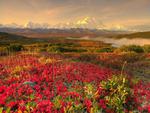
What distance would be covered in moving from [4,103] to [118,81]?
16.8ft

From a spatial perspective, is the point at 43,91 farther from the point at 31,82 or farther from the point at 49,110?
the point at 49,110

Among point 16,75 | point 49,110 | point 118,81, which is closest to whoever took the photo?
point 49,110

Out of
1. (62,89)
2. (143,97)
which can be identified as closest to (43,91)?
(62,89)

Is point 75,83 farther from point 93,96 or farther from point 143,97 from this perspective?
point 143,97

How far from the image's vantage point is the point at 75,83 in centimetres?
1405

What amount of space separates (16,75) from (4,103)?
15.4ft

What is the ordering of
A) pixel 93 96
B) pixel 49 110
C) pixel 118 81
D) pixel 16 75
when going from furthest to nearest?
pixel 16 75
pixel 118 81
pixel 93 96
pixel 49 110

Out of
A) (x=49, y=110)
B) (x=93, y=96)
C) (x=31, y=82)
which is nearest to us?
(x=49, y=110)

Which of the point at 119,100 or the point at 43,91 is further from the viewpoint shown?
the point at 43,91

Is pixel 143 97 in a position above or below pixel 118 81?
below

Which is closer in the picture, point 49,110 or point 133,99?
point 49,110

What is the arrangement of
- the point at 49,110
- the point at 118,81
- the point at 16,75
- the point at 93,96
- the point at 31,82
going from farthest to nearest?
the point at 16,75 < the point at 31,82 < the point at 118,81 < the point at 93,96 < the point at 49,110

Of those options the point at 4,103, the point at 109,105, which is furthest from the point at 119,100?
the point at 4,103

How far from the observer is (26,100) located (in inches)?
434
